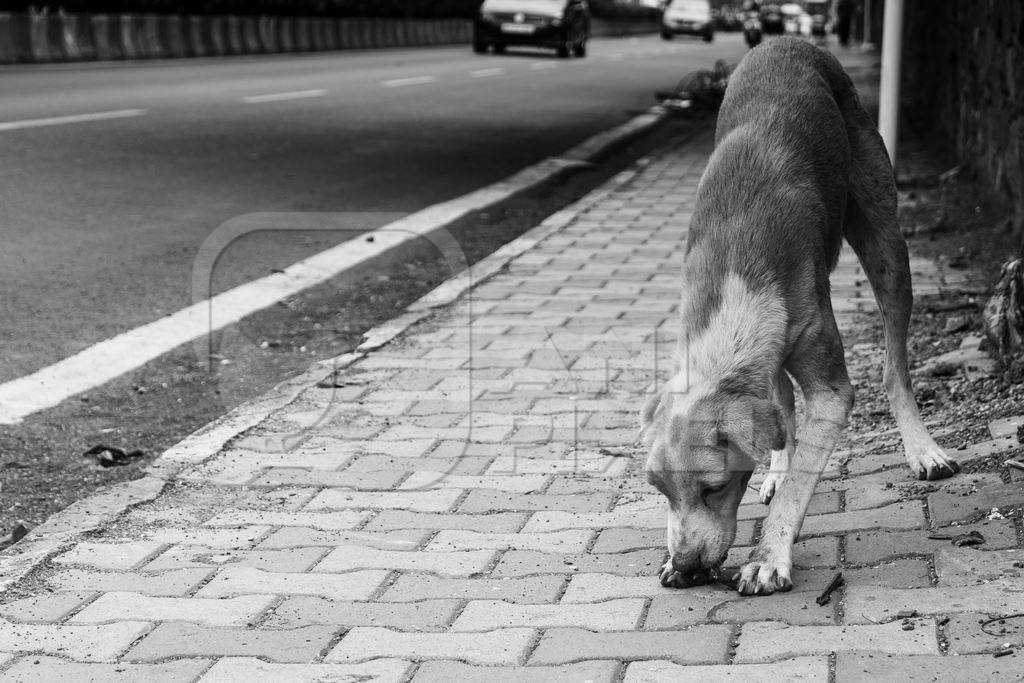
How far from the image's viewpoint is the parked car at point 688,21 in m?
54.1

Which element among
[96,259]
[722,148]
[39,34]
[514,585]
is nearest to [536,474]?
[514,585]

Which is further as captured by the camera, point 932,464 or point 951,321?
point 951,321

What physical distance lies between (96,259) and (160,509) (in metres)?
4.00

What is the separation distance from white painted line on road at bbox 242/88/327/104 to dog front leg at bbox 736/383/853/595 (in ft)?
45.5

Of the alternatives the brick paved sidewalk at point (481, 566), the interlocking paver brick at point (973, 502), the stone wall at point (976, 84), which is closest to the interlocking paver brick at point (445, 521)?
the brick paved sidewalk at point (481, 566)

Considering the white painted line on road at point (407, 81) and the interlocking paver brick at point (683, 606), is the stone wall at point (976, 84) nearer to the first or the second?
the interlocking paver brick at point (683, 606)

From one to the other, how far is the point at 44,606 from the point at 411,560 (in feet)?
3.27

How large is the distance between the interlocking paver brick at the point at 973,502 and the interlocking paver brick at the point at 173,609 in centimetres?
193

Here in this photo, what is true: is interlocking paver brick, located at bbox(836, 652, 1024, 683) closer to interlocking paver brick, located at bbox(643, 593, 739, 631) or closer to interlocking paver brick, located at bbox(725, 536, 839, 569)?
interlocking paver brick, located at bbox(643, 593, 739, 631)

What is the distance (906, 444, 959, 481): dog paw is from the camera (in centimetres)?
441

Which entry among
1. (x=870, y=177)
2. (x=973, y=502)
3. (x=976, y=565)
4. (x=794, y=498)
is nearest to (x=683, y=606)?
(x=794, y=498)

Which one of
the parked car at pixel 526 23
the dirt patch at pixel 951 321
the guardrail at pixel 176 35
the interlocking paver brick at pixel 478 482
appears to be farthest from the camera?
the parked car at pixel 526 23

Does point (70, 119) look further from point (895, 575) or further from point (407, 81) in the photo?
point (895, 575)

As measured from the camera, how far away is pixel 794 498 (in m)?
3.86
